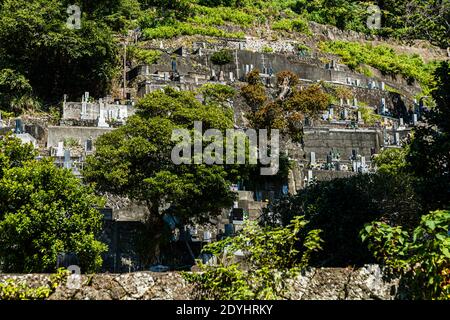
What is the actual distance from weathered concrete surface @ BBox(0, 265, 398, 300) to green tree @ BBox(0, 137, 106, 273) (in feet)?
27.3

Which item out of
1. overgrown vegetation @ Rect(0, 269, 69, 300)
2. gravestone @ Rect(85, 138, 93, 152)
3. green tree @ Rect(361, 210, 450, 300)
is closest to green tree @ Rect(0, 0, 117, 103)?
gravestone @ Rect(85, 138, 93, 152)

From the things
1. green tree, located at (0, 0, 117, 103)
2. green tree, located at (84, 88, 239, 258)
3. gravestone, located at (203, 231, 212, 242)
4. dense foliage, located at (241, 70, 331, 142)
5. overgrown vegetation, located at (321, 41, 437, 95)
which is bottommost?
gravestone, located at (203, 231, 212, 242)

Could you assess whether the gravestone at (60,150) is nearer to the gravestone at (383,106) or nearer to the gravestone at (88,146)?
the gravestone at (88,146)

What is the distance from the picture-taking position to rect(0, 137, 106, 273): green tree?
15.8 metres

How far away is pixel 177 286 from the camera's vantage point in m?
7.68

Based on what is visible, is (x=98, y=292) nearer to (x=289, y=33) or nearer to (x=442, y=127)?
(x=442, y=127)

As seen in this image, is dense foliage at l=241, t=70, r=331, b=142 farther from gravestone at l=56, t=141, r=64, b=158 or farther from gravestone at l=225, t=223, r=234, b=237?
gravestone at l=225, t=223, r=234, b=237

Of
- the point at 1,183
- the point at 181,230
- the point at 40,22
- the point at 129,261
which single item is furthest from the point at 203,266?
the point at 40,22

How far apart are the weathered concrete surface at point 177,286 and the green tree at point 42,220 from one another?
833cm

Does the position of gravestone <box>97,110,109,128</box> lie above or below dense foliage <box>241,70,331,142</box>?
below

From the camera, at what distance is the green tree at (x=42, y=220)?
15.8 meters

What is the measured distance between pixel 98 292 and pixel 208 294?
1186mm

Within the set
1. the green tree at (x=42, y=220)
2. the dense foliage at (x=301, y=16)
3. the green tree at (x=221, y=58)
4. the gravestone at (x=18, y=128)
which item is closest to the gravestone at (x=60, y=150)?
the gravestone at (x=18, y=128)

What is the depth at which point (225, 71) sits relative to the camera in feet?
135
